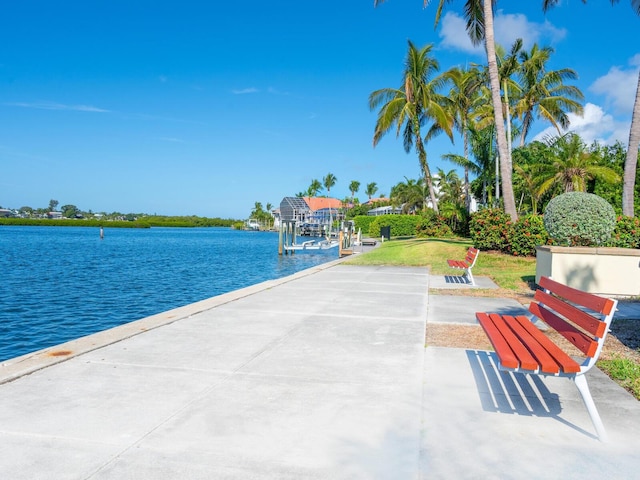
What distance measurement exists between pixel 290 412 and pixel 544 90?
3640cm

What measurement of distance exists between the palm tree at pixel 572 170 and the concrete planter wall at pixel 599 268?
1762 centimetres

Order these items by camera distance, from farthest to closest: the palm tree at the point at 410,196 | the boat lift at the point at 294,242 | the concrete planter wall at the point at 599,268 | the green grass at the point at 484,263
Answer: the palm tree at the point at 410,196, the boat lift at the point at 294,242, the green grass at the point at 484,263, the concrete planter wall at the point at 599,268

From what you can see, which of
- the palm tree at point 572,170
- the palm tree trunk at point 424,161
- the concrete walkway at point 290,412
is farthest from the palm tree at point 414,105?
the concrete walkway at point 290,412

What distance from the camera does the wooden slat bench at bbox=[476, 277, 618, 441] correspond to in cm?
343

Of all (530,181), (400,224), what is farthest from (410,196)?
(530,181)

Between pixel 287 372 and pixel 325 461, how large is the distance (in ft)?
5.86

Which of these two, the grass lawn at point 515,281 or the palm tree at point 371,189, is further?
the palm tree at point 371,189

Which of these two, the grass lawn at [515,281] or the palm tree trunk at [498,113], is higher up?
the palm tree trunk at [498,113]

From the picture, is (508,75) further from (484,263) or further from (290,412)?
(290,412)

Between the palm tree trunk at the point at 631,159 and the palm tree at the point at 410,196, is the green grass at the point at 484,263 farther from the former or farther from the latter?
the palm tree at the point at 410,196

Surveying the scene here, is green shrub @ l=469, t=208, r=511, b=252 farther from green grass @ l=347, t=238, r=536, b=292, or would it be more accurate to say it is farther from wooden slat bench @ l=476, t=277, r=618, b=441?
wooden slat bench @ l=476, t=277, r=618, b=441

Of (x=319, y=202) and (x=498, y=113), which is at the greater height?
(x=319, y=202)

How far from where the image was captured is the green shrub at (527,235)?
1730 centimetres

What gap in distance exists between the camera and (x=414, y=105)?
106ft
